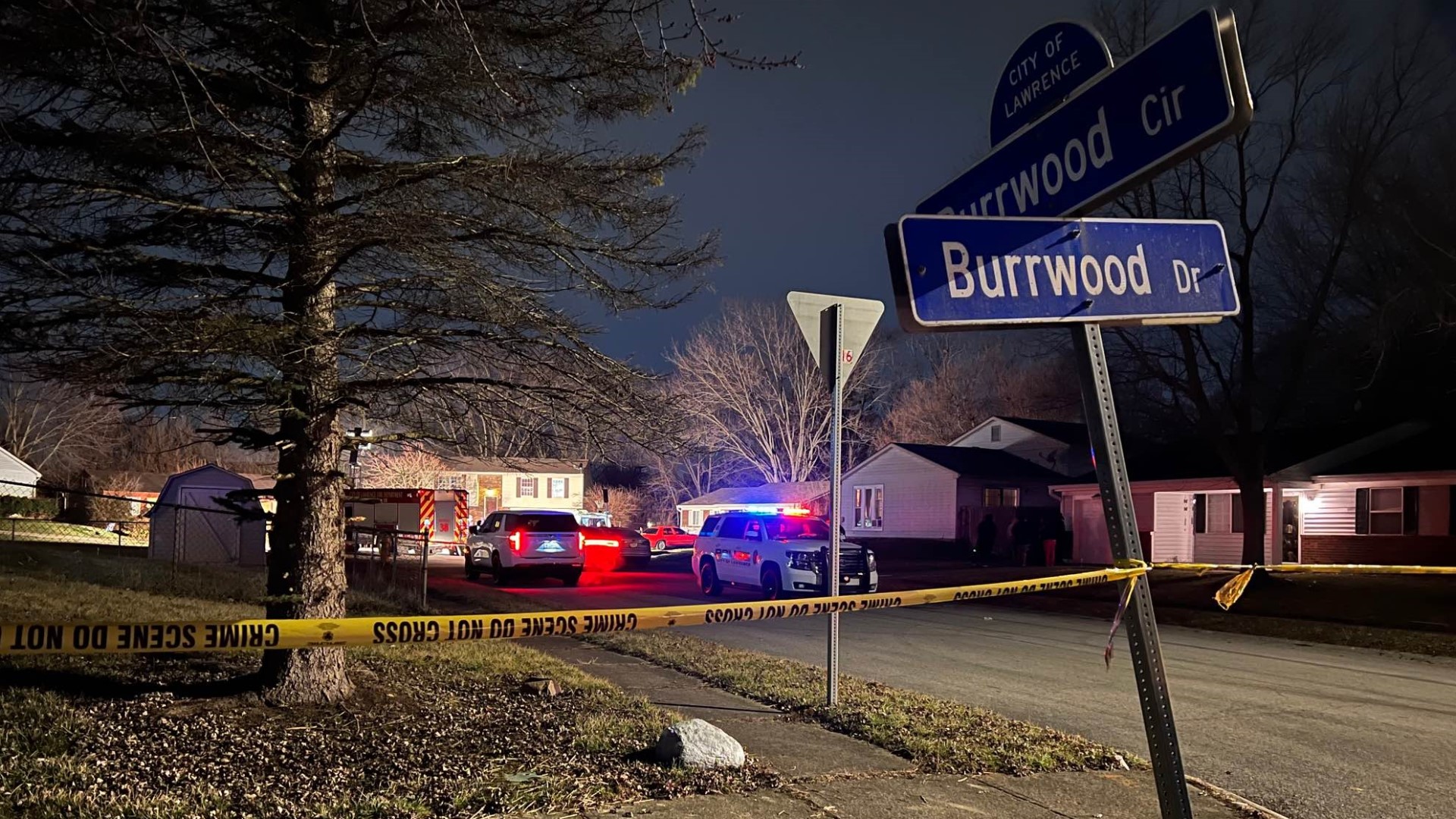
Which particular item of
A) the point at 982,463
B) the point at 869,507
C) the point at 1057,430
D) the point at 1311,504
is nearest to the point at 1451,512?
the point at 1311,504

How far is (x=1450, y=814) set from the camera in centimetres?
578

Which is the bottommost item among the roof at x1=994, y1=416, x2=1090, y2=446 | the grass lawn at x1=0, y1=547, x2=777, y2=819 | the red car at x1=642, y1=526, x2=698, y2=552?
the red car at x1=642, y1=526, x2=698, y2=552

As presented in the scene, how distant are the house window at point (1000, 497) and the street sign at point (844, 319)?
111ft

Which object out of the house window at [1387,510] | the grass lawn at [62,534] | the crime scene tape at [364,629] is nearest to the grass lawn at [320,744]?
the crime scene tape at [364,629]

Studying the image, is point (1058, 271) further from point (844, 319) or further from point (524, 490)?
point (524, 490)

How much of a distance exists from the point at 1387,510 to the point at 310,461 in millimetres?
29598

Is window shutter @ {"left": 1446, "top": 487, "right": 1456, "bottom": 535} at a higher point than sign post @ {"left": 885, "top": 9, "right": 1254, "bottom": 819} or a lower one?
lower

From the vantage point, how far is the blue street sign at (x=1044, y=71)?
11.9ft

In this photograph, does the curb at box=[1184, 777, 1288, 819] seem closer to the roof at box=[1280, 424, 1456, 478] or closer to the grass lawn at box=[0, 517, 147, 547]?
the roof at box=[1280, 424, 1456, 478]

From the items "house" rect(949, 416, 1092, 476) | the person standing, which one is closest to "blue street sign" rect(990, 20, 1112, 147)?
the person standing

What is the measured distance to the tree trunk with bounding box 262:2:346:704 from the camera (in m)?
6.52

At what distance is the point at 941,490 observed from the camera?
41.3 meters

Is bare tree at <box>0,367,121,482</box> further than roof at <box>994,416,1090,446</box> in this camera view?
Yes

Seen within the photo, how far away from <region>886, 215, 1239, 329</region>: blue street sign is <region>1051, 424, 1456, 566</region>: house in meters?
27.6
